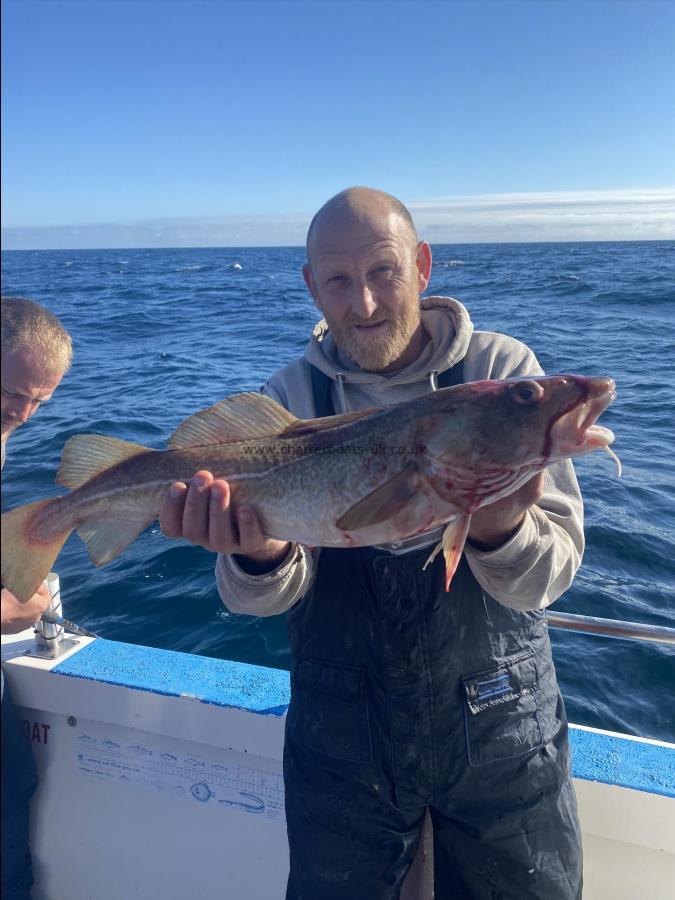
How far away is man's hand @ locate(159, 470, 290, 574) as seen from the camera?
279cm

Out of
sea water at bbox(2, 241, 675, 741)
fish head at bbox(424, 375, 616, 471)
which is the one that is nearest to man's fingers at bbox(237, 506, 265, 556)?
fish head at bbox(424, 375, 616, 471)

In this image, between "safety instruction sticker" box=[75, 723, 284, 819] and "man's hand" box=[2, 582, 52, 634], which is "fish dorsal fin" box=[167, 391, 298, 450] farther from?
"safety instruction sticker" box=[75, 723, 284, 819]

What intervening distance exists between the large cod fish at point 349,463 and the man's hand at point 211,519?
0.06 meters

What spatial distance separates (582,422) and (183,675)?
9.35 ft

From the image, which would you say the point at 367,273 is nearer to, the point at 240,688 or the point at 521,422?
the point at 521,422

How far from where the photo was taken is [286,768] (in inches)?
117

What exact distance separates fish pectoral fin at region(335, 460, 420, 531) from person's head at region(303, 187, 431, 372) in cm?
83

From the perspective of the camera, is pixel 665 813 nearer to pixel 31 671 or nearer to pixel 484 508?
pixel 484 508

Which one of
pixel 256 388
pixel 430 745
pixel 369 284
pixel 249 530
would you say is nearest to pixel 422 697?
pixel 430 745

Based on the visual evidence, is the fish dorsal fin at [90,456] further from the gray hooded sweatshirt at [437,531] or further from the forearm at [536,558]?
the forearm at [536,558]

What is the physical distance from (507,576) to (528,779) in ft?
2.90

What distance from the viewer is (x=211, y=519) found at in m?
2.80

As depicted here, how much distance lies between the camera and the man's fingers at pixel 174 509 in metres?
2.83

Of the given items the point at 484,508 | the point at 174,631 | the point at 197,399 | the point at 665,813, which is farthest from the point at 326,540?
the point at 197,399
